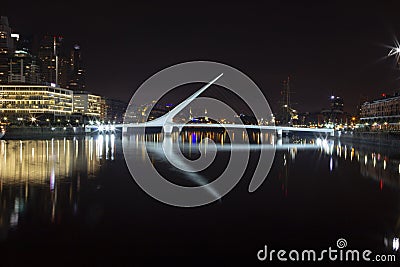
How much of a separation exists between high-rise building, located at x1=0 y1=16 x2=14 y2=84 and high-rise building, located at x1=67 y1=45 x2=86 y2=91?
2060 centimetres

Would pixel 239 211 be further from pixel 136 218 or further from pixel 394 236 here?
pixel 394 236

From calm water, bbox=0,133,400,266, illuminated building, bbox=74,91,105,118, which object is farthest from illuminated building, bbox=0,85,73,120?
calm water, bbox=0,133,400,266

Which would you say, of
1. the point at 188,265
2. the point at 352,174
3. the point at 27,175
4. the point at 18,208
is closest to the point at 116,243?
the point at 188,265

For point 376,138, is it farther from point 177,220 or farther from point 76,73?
point 76,73

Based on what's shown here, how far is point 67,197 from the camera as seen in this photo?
7.34 m

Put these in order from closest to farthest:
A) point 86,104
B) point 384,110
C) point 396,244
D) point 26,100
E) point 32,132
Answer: point 396,244
point 32,132
point 384,110
point 26,100
point 86,104

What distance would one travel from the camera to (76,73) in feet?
325

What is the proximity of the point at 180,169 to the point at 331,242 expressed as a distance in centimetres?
730

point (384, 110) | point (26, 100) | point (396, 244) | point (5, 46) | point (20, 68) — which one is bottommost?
point (396, 244)

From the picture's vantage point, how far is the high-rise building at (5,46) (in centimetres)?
6744

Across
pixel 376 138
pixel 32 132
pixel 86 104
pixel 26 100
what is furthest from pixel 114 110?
pixel 376 138

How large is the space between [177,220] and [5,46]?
258ft

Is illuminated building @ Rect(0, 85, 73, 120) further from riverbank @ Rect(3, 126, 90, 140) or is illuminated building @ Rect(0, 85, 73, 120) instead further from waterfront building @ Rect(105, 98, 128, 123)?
waterfront building @ Rect(105, 98, 128, 123)

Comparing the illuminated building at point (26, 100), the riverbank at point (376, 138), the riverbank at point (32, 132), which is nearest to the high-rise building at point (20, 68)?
the illuminated building at point (26, 100)
